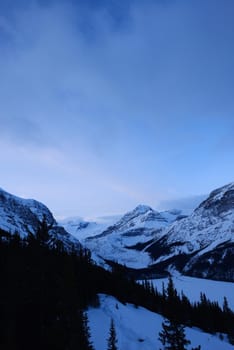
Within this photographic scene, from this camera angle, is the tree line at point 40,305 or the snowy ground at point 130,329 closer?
the tree line at point 40,305

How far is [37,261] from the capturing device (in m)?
28.8

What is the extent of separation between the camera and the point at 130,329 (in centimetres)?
7469

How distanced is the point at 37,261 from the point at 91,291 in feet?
235

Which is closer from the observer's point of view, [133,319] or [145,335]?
[145,335]

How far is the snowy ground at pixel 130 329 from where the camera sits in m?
65.3

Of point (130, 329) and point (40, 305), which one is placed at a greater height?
point (40, 305)

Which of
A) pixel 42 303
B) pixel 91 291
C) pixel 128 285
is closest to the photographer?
pixel 42 303

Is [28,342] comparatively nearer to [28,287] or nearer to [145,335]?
[28,287]

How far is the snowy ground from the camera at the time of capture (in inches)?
2572

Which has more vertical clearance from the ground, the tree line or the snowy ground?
the tree line

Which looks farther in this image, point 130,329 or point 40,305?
point 130,329

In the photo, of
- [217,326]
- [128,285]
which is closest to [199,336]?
[217,326]

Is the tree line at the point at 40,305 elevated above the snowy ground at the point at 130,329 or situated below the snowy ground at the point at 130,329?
above

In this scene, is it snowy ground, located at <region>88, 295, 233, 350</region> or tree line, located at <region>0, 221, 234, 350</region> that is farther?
snowy ground, located at <region>88, 295, 233, 350</region>
